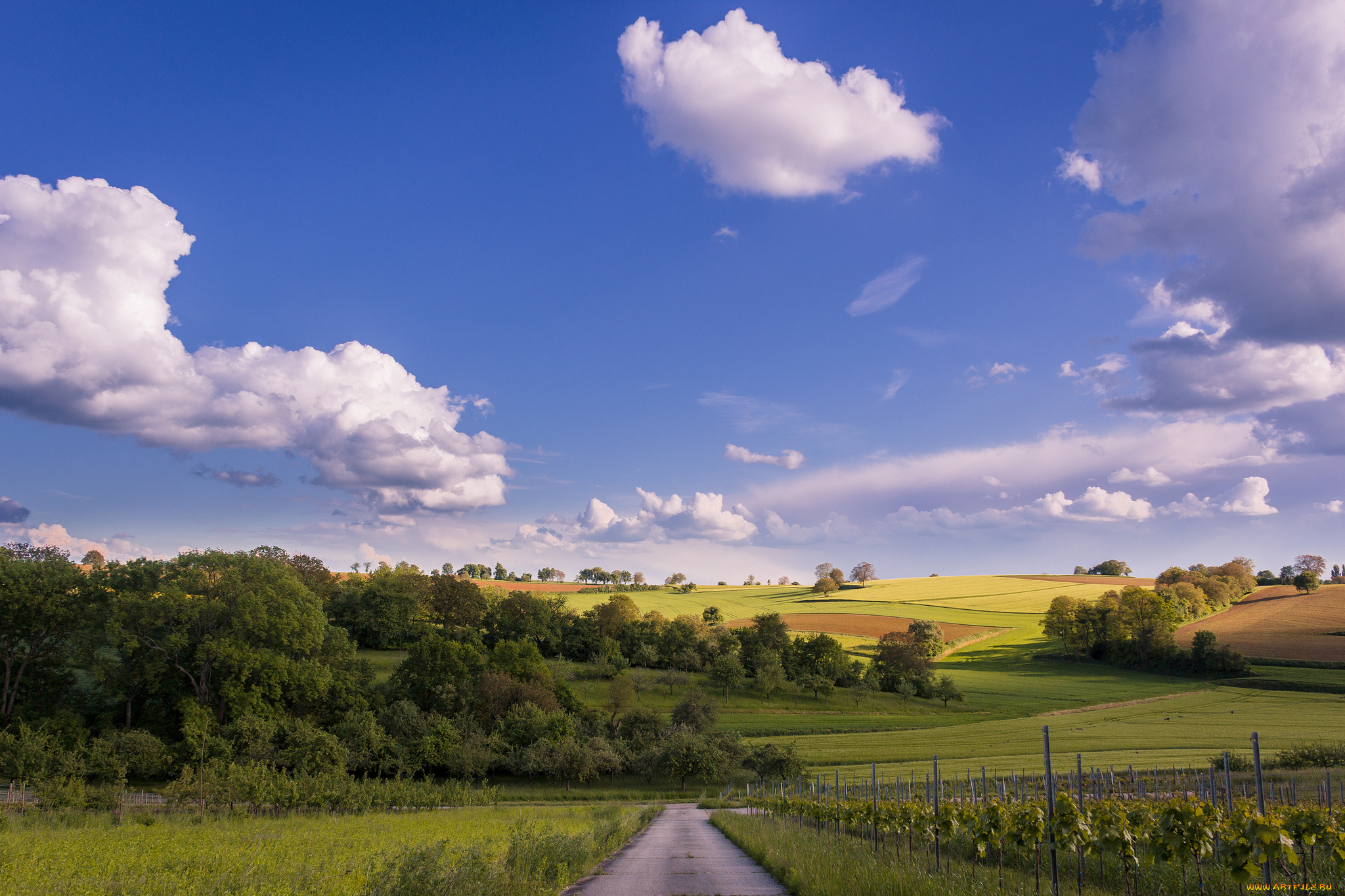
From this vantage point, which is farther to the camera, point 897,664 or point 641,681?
point 897,664

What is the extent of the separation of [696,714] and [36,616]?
59584 millimetres

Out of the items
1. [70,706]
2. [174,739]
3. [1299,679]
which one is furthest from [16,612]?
[1299,679]

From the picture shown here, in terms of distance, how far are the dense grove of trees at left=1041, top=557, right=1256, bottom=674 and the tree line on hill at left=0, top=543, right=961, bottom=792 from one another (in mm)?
68042

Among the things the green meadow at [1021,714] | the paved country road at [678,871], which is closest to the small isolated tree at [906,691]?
the green meadow at [1021,714]

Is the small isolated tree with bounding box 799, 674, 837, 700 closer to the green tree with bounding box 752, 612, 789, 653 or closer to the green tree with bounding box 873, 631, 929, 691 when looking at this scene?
the green tree with bounding box 873, 631, 929, 691

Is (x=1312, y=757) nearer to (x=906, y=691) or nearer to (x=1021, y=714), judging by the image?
(x=1021, y=714)

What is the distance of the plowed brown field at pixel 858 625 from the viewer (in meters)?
114

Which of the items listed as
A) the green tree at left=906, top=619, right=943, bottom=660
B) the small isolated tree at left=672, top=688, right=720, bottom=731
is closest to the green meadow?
the green tree at left=906, top=619, right=943, bottom=660

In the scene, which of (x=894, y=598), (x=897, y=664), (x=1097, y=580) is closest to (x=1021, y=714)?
(x=897, y=664)

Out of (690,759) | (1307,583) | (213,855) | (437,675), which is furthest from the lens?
(1307,583)

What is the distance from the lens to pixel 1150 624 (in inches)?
3903

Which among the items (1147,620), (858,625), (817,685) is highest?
(1147,620)

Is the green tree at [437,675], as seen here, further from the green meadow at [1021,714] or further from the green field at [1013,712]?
the green meadow at [1021,714]

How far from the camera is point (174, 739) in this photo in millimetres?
56906
